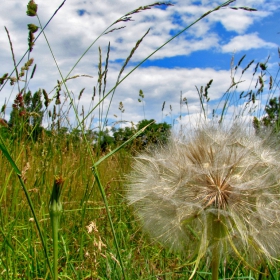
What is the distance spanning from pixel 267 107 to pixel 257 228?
2.54m

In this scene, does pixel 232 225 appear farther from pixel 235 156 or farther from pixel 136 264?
pixel 136 264

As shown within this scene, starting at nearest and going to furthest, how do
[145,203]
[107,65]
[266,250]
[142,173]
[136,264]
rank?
[266,250] → [145,203] → [142,173] → [136,264] → [107,65]

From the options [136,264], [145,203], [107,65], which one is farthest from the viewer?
[107,65]

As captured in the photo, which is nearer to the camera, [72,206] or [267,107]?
[72,206]

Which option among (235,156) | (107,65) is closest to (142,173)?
(235,156)

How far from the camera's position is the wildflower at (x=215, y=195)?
151 centimetres

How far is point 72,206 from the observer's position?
331cm

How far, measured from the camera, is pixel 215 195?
1.56 m

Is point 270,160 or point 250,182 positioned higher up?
point 270,160

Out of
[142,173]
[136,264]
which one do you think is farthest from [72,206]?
[142,173]

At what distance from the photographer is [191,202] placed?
1.56 metres

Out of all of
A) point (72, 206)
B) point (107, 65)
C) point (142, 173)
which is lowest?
point (72, 206)

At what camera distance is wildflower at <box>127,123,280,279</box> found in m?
1.51

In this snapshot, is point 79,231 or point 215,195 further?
point 79,231
